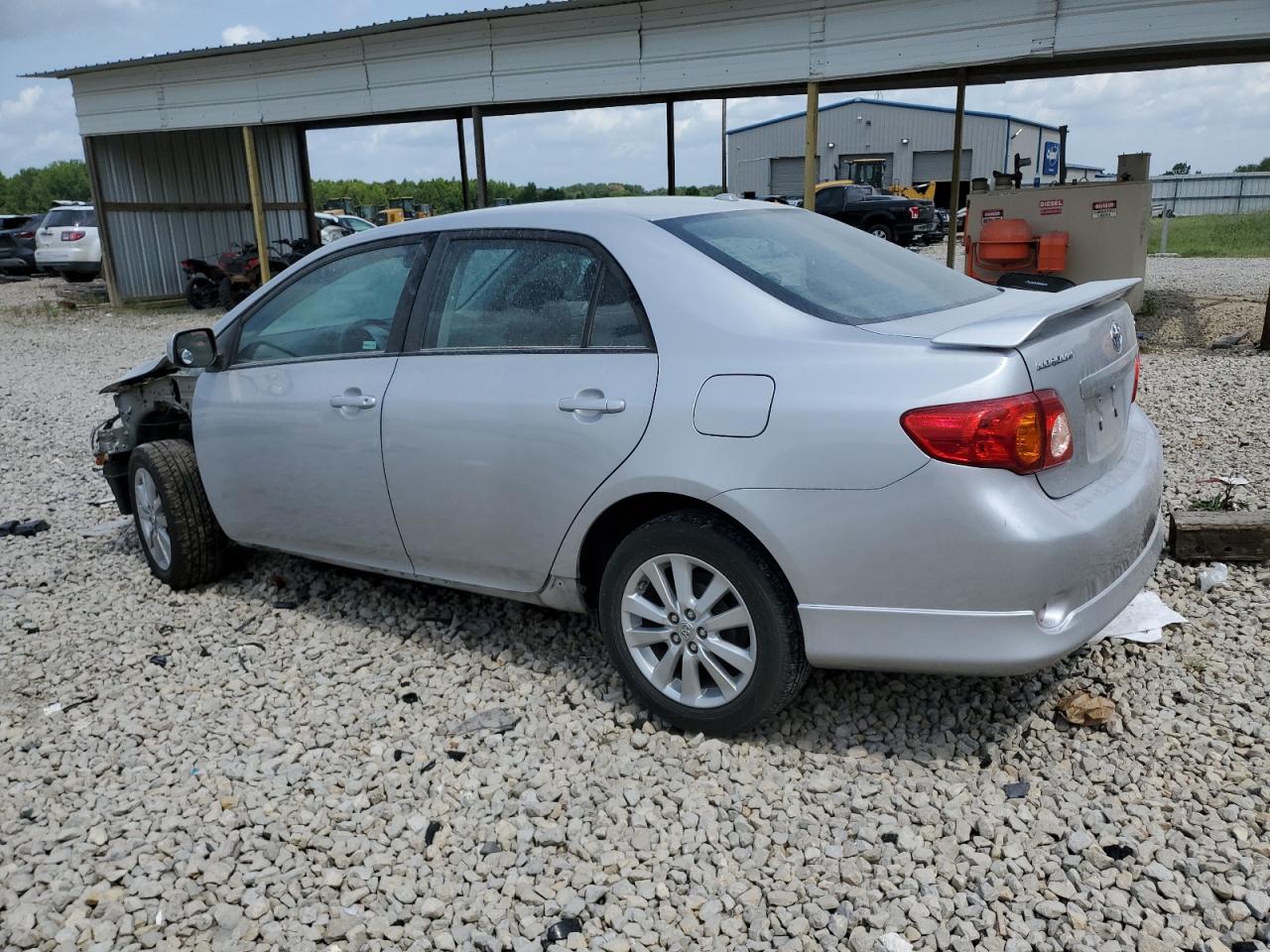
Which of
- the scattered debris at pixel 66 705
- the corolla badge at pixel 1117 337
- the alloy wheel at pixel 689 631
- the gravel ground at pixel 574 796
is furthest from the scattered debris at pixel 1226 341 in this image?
the scattered debris at pixel 66 705

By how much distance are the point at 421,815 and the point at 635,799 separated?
0.62 m

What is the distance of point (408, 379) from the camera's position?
3.62 m

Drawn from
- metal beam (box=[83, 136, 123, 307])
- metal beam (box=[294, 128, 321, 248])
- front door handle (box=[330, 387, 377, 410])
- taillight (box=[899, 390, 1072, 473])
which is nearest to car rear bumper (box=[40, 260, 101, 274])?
metal beam (box=[83, 136, 123, 307])

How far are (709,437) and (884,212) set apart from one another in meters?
24.3

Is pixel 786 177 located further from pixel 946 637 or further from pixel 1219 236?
pixel 946 637

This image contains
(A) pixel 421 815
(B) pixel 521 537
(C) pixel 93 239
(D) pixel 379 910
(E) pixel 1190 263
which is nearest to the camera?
(D) pixel 379 910

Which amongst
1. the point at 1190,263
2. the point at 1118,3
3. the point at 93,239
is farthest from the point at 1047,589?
the point at 93,239

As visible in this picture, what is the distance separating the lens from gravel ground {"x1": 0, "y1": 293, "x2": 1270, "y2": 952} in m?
2.48

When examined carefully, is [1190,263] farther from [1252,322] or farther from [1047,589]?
[1047,589]

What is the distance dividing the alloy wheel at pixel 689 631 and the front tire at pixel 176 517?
7.86ft

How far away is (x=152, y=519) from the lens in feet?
15.7

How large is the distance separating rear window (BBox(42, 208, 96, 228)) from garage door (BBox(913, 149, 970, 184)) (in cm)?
3401

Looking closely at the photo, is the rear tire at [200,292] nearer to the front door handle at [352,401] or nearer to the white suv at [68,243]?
the white suv at [68,243]

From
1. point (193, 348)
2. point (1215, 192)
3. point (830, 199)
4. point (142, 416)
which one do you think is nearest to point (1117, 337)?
point (193, 348)
